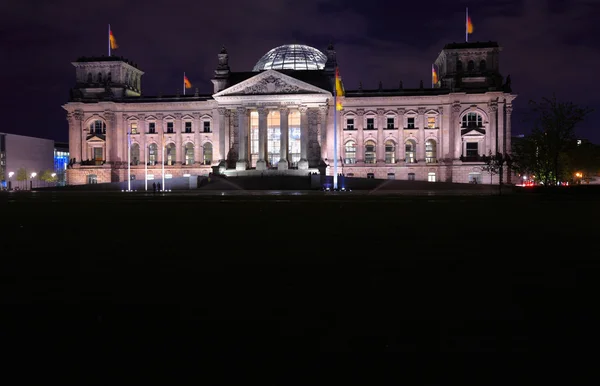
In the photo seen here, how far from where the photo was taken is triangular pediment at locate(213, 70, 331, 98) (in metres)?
84.4

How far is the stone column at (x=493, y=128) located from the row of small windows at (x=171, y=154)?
50634 mm

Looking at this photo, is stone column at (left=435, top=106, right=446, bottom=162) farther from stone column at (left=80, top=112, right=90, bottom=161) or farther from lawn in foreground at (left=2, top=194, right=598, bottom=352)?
lawn in foreground at (left=2, top=194, right=598, bottom=352)

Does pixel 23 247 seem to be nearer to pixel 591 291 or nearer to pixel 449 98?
pixel 591 291

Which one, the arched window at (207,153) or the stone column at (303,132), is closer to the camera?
the stone column at (303,132)

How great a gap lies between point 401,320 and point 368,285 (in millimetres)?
1857

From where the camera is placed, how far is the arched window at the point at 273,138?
9322 centimetres

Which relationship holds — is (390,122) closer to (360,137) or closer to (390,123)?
(390,123)

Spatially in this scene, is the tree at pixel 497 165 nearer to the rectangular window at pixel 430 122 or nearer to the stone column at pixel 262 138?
the rectangular window at pixel 430 122

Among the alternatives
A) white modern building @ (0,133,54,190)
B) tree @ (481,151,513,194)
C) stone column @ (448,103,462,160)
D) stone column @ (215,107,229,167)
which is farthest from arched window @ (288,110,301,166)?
white modern building @ (0,133,54,190)

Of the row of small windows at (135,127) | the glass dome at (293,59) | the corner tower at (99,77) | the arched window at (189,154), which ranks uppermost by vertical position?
the glass dome at (293,59)

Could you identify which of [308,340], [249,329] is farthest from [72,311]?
[308,340]

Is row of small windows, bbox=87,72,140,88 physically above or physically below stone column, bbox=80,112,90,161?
above

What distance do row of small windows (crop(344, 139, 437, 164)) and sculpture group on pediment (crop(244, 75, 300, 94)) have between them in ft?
52.7

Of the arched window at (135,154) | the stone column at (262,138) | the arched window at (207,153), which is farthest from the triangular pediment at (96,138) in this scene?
the stone column at (262,138)
